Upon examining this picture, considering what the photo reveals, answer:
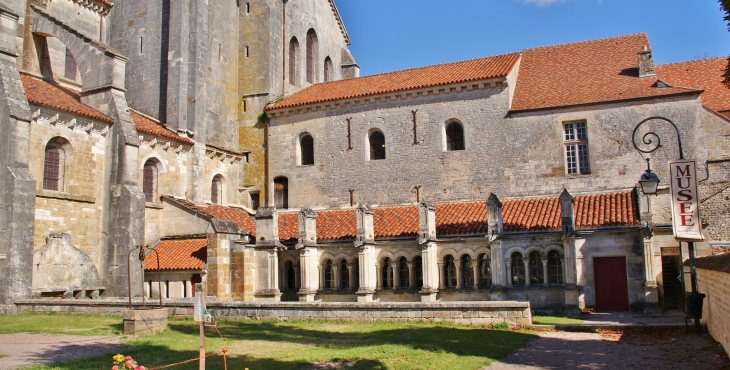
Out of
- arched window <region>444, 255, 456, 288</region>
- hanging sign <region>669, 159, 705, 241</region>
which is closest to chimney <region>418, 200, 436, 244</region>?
arched window <region>444, 255, 456, 288</region>

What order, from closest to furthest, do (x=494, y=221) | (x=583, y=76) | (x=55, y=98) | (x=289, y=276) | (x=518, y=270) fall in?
(x=494, y=221), (x=518, y=270), (x=55, y=98), (x=289, y=276), (x=583, y=76)

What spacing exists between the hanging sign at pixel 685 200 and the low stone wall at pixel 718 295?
0.89 m

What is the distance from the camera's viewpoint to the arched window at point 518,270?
882 inches

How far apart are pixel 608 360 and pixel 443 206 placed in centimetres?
1510

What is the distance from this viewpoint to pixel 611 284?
71.1 ft

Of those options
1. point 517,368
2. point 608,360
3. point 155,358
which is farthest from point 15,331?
point 608,360

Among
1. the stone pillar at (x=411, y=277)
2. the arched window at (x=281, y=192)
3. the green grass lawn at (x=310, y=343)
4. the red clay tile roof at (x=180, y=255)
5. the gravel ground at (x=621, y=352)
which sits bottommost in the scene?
the gravel ground at (x=621, y=352)

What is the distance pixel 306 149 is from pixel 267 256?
883cm

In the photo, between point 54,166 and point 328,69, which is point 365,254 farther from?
point 328,69

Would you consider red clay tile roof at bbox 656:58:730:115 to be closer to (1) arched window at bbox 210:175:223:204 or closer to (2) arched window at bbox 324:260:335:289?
(2) arched window at bbox 324:260:335:289

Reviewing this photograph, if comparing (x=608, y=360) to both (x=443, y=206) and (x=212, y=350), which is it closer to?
(x=212, y=350)

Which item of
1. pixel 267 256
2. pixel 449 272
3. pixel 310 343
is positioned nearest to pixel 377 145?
pixel 267 256

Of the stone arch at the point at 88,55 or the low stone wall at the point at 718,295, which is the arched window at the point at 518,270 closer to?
the low stone wall at the point at 718,295

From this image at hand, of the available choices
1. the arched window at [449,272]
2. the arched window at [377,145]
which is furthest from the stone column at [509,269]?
the arched window at [377,145]
